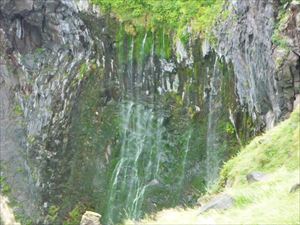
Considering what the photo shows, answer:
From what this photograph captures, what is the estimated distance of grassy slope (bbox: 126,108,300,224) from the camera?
21.7 feet

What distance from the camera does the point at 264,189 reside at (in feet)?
26.6

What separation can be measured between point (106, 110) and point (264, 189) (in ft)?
85.9

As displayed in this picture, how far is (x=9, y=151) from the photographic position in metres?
35.5

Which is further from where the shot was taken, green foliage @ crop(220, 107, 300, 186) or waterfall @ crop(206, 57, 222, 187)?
waterfall @ crop(206, 57, 222, 187)

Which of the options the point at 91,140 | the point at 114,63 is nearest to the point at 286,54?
the point at 114,63

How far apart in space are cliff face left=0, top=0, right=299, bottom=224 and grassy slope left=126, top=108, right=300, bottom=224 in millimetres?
13832

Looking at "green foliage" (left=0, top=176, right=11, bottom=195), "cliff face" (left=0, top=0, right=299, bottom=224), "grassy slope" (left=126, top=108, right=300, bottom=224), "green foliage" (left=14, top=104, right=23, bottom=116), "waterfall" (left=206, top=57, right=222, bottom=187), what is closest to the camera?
"grassy slope" (left=126, top=108, right=300, bottom=224)

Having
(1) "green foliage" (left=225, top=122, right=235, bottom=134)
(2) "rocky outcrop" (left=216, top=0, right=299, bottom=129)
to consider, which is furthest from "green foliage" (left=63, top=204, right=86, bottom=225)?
(2) "rocky outcrop" (left=216, top=0, right=299, bottom=129)

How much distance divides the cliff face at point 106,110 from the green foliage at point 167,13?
72 centimetres

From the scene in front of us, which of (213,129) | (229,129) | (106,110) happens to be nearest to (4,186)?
(106,110)

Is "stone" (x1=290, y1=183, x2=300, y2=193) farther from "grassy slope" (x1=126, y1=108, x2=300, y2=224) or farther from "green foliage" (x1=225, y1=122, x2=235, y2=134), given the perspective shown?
"green foliage" (x1=225, y1=122, x2=235, y2=134)

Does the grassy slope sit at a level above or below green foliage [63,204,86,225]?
above

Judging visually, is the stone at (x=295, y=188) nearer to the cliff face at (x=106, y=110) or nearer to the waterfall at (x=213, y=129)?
the cliff face at (x=106, y=110)

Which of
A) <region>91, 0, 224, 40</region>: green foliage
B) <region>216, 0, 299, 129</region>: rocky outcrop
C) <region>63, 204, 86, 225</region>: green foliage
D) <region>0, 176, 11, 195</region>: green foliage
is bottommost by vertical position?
<region>63, 204, 86, 225</region>: green foliage
